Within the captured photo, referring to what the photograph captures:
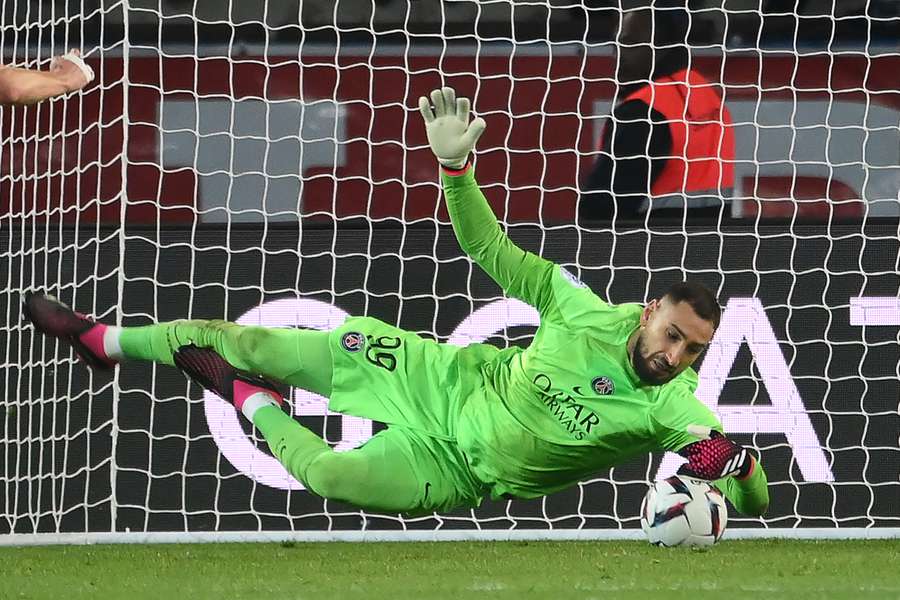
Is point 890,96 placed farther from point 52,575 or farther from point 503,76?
point 52,575

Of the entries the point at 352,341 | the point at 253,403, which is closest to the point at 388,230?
the point at 352,341

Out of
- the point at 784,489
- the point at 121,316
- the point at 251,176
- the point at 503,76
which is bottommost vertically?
the point at 784,489

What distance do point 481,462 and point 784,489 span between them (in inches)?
87.7

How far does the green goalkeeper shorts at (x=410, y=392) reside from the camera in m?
6.53

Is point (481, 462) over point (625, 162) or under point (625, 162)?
under

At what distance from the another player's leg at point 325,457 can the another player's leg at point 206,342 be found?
0.06 metres

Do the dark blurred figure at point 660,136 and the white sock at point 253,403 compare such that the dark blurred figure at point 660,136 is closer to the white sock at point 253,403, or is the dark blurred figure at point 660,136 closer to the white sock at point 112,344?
the white sock at point 253,403

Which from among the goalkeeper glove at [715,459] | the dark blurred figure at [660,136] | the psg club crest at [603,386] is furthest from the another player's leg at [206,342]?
the dark blurred figure at [660,136]

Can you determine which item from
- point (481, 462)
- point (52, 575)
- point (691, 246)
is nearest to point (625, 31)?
point (691, 246)

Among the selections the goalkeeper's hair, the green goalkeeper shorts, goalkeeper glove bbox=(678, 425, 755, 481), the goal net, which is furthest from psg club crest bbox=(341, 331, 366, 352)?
the goal net

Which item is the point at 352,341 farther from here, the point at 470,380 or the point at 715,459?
the point at 715,459

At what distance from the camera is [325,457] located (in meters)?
6.32

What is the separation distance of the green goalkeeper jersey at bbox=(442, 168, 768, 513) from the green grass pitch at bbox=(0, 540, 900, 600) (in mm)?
395

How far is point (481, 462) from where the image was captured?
6508mm
